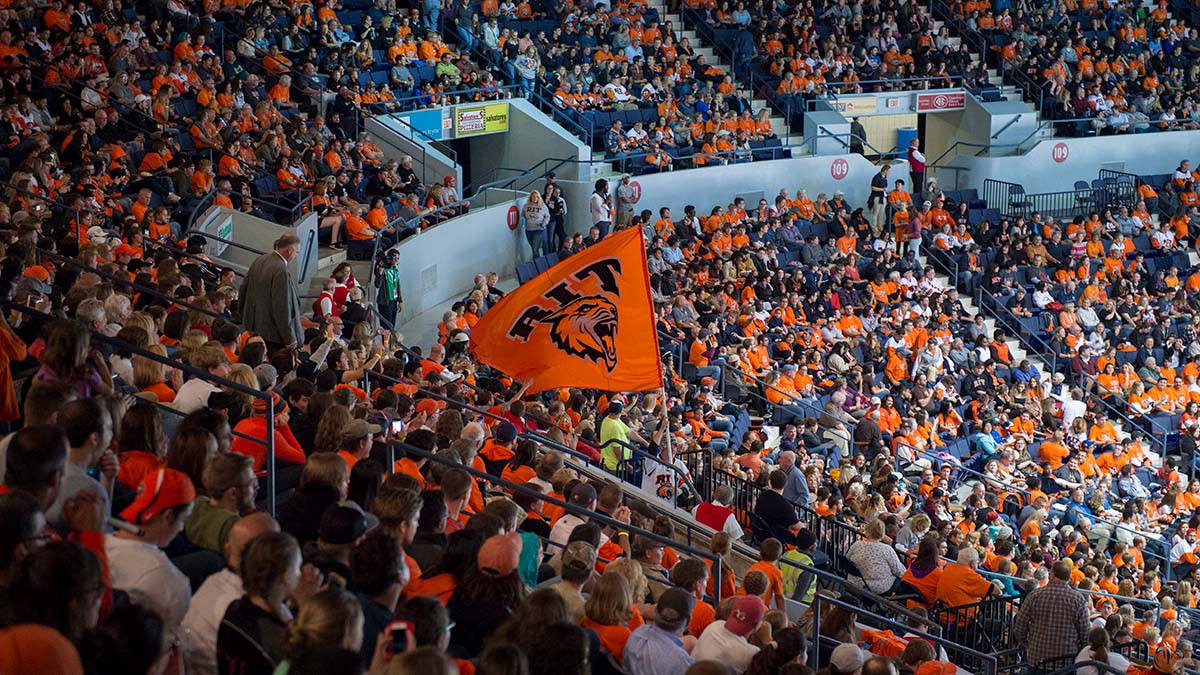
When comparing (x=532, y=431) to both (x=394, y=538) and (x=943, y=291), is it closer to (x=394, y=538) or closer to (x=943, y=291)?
(x=394, y=538)

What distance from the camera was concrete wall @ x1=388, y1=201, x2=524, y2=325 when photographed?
20000mm

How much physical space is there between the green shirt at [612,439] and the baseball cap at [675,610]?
20.8 ft

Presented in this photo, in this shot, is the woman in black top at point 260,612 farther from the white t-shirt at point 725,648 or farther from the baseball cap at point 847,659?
the baseball cap at point 847,659

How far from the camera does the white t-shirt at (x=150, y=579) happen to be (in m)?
4.88

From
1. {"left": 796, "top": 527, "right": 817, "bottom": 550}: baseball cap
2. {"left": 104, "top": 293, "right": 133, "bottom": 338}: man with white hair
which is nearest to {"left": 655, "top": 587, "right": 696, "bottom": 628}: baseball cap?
{"left": 104, "top": 293, "right": 133, "bottom": 338}: man with white hair

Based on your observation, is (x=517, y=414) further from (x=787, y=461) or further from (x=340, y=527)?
(x=340, y=527)

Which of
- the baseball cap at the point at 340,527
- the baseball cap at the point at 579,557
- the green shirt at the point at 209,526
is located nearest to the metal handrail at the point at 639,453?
the baseball cap at the point at 579,557

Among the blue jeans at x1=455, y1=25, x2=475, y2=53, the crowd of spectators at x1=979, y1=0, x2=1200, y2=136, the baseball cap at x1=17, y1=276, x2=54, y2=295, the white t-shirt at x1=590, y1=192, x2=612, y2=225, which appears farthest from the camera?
the crowd of spectators at x1=979, y1=0, x2=1200, y2=136

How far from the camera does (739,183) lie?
2703cm

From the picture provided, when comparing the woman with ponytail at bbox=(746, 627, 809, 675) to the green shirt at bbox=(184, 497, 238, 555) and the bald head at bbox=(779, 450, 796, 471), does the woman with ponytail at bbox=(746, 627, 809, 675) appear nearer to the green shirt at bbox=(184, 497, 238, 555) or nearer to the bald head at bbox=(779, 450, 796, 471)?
the green shirt at bbox=(184, 497, 238, 555)

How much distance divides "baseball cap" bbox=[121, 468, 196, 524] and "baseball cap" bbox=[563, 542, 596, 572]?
1.75m

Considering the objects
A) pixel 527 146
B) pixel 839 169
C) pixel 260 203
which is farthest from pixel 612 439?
pixel 839 169

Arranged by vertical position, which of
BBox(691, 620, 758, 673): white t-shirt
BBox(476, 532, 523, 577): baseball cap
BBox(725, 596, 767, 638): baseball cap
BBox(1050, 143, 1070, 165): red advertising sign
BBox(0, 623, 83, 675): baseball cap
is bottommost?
BBox(691, 620, 758, 673): white t-shirt

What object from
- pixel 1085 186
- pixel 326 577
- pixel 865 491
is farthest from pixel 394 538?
pixel 1085 186
